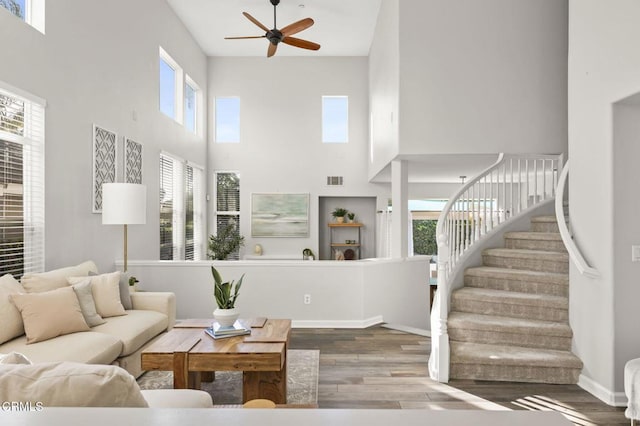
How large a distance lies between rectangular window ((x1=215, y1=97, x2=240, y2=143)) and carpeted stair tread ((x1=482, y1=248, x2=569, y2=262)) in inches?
240

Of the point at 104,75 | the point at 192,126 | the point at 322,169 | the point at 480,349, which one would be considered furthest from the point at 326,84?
the point at 480,349

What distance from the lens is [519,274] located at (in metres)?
4.54

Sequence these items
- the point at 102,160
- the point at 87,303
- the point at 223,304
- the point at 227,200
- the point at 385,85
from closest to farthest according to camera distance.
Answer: the point at 223,304, the point at 87,303, the point at 102,160, the point at 385,85, the point at 227,200

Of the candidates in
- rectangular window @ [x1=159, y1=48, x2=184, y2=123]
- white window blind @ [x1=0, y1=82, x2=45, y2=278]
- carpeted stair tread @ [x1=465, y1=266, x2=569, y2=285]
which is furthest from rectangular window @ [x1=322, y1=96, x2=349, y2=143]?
white window blind @ [x1=0, y1=82, x2=45, y2=278]

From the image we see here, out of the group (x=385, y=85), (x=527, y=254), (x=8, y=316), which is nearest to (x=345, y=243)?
(x=385, y=85)

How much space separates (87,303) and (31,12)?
2628 mm

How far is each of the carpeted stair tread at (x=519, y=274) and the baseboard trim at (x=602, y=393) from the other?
3.15 ft

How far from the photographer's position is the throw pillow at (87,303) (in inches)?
138

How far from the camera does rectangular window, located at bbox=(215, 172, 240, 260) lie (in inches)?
368

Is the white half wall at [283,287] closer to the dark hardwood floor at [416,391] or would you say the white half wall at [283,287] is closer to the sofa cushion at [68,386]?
the dark hardwood floor at [416,391]

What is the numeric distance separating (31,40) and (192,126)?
4.82 metres

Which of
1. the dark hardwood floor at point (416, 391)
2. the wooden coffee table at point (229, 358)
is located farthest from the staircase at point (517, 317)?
the wooden coffee table at point (229, 358)

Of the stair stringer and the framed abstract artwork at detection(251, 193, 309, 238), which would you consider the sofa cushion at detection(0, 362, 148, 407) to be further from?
the framed abstract artwork at detection(251, 193, 309, 238)

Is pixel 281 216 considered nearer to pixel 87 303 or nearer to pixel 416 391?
pixel 87 303
